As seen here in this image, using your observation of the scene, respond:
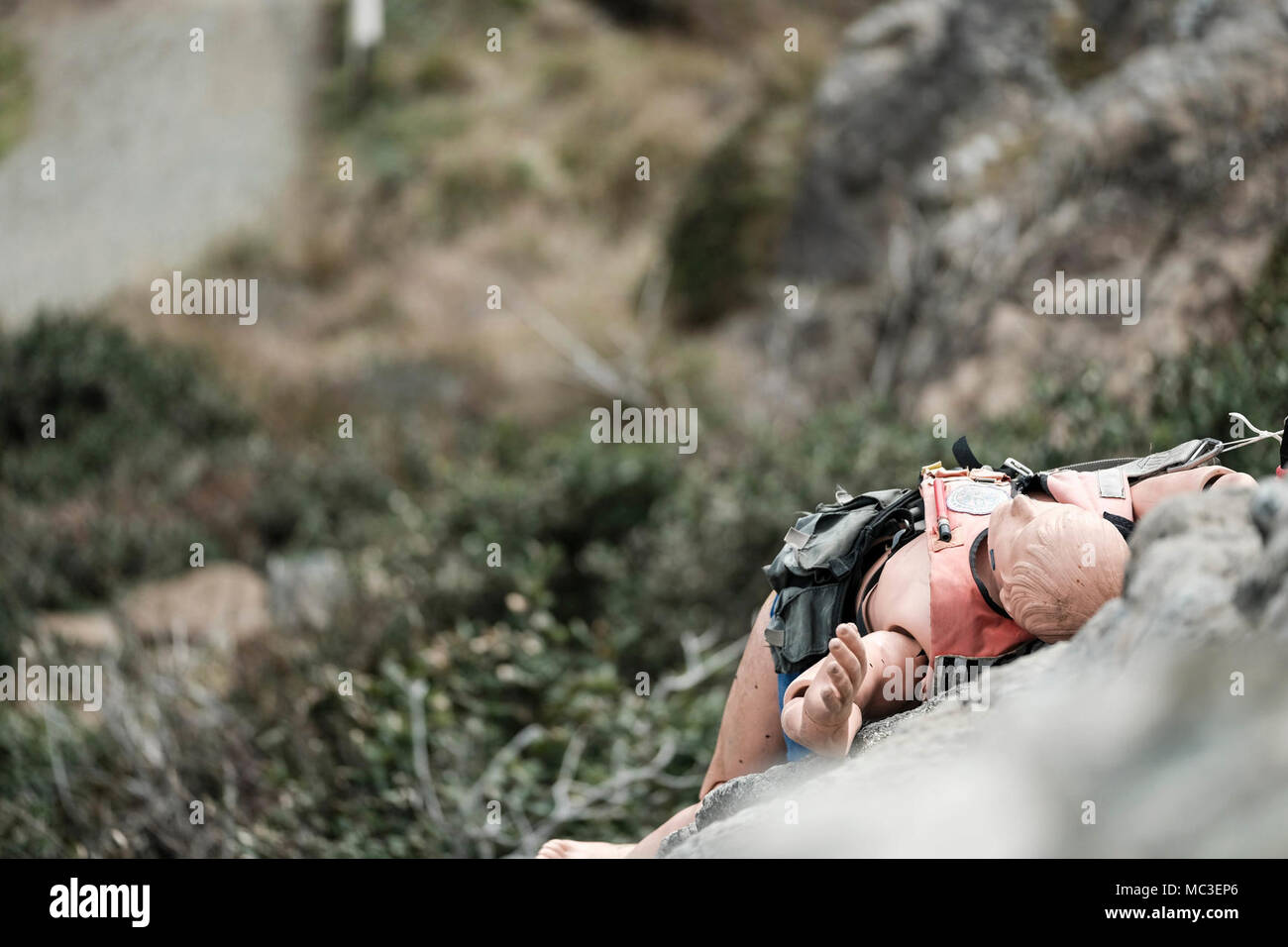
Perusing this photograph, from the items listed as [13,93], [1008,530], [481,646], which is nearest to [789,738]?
[1008,530]

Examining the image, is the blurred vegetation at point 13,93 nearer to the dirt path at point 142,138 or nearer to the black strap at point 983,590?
the dirt path at point 142,138

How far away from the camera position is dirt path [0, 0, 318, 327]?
11.2 m

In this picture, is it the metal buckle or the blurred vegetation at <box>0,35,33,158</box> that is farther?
the blurred vegetation at <box>0,35,33,158</box>

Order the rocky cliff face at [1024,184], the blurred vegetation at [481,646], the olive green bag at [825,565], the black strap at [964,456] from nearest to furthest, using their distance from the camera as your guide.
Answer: the olive green bag at [825,565]
the black strap at [964,456]
the blurred vegetation at [481,646]
the rocky cliff face at [1024,184]

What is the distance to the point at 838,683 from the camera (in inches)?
56.3

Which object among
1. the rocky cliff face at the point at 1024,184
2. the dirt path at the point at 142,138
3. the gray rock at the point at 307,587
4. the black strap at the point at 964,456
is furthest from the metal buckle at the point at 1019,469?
the dirt path at the point at 142,138

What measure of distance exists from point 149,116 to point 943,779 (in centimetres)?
1431

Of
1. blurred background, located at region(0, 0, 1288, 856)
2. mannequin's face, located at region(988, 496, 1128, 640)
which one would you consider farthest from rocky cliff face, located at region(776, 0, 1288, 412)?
mannequin's face, located at region(988, 496, 1128, 640)

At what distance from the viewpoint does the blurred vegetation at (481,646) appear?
3215 millimetres

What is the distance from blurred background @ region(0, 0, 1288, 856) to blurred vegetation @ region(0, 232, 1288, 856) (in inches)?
0.8

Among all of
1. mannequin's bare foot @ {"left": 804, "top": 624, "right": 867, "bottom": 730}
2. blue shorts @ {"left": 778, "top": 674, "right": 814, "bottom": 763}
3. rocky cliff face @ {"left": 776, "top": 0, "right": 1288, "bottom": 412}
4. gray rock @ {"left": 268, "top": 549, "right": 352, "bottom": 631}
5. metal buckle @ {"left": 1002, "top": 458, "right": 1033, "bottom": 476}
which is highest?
rocky cliff face @ {"left": 776, "top": 0, "right": 1288, "bottom": 412}

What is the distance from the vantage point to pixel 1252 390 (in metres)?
3.06

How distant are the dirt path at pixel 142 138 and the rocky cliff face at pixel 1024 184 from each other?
7302 millimetres

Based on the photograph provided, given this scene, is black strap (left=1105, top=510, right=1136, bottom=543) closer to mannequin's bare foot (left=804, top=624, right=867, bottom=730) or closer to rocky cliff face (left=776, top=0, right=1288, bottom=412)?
mannequin's bare foot (left=804, top=624, right=867, bottom=730)
